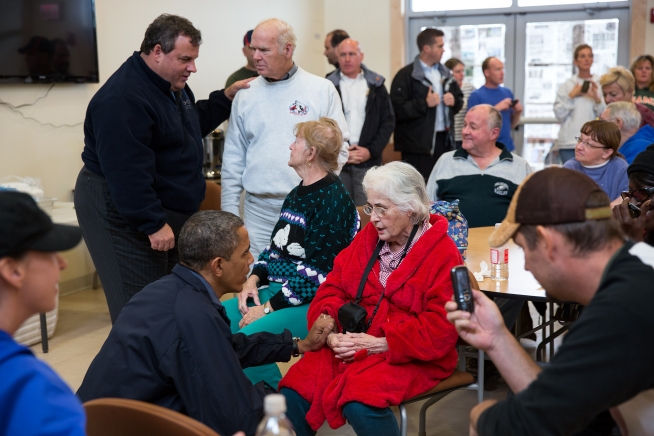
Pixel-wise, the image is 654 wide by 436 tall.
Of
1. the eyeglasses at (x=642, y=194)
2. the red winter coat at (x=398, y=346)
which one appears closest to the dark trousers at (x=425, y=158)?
the eyeglasses at (x=642, y=194)

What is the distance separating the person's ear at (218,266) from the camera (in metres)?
2.15

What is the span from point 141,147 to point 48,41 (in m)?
2.66

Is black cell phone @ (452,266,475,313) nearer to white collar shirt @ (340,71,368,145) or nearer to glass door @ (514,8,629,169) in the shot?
white collar shirt @ (340,71,368,145)

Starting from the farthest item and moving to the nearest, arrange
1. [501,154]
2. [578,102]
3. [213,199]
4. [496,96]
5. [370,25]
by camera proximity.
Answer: [370,25] < [496,96] < [578,102] < [213,199] < [501,154]

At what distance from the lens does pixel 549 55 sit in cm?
909

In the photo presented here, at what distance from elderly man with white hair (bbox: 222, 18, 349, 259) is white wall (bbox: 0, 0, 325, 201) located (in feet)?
6.50

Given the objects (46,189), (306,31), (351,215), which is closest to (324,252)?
(351,215)

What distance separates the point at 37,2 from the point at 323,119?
276cm

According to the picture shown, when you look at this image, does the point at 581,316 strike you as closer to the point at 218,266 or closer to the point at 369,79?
the point at 218,266

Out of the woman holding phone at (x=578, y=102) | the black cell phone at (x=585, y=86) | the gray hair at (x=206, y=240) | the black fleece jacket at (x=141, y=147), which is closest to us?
the gray hair at (x=206, y=240)

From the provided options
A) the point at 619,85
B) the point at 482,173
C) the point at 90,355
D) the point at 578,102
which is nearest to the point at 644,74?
the point at 578,102

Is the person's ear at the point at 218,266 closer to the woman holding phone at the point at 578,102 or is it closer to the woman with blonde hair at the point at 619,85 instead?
the woman with blonde hair at the point at 619,85

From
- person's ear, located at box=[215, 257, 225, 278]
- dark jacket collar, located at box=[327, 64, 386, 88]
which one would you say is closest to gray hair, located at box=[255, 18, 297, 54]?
person's ear, located at box=[215, 257, 225, 278]

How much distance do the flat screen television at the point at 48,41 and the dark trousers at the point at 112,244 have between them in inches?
86.6
